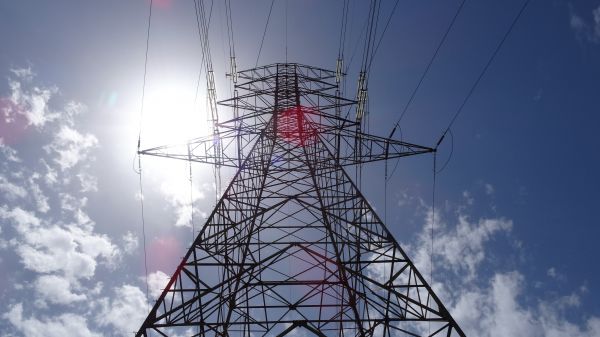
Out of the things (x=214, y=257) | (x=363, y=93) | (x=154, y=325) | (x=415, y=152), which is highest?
(x=363, y=93)

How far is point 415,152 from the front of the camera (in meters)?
12.0

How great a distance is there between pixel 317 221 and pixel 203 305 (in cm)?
417

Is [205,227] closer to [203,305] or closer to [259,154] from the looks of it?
[203,305]

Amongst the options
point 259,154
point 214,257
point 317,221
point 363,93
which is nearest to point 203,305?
point 214,257

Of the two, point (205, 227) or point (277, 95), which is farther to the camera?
point (277, 95)

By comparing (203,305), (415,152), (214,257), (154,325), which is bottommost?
(154,325)

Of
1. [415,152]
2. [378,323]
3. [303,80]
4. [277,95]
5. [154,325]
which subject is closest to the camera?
[154,325]

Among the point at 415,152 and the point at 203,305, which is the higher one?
the point at 415,152

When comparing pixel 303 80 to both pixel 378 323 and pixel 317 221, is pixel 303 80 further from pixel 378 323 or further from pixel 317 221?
pixel 378 323

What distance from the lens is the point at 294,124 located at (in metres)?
14.7

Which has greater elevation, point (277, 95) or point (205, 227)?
point (277, 95)

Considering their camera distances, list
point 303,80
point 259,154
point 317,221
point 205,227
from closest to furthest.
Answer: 1. point 205,227
2. point 317,221
3. point 259,154
4. point 303,80

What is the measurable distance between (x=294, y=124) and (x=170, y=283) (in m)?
8.39

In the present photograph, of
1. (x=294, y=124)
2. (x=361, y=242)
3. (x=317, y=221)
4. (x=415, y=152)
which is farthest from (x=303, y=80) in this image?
(x=361, y=242)
